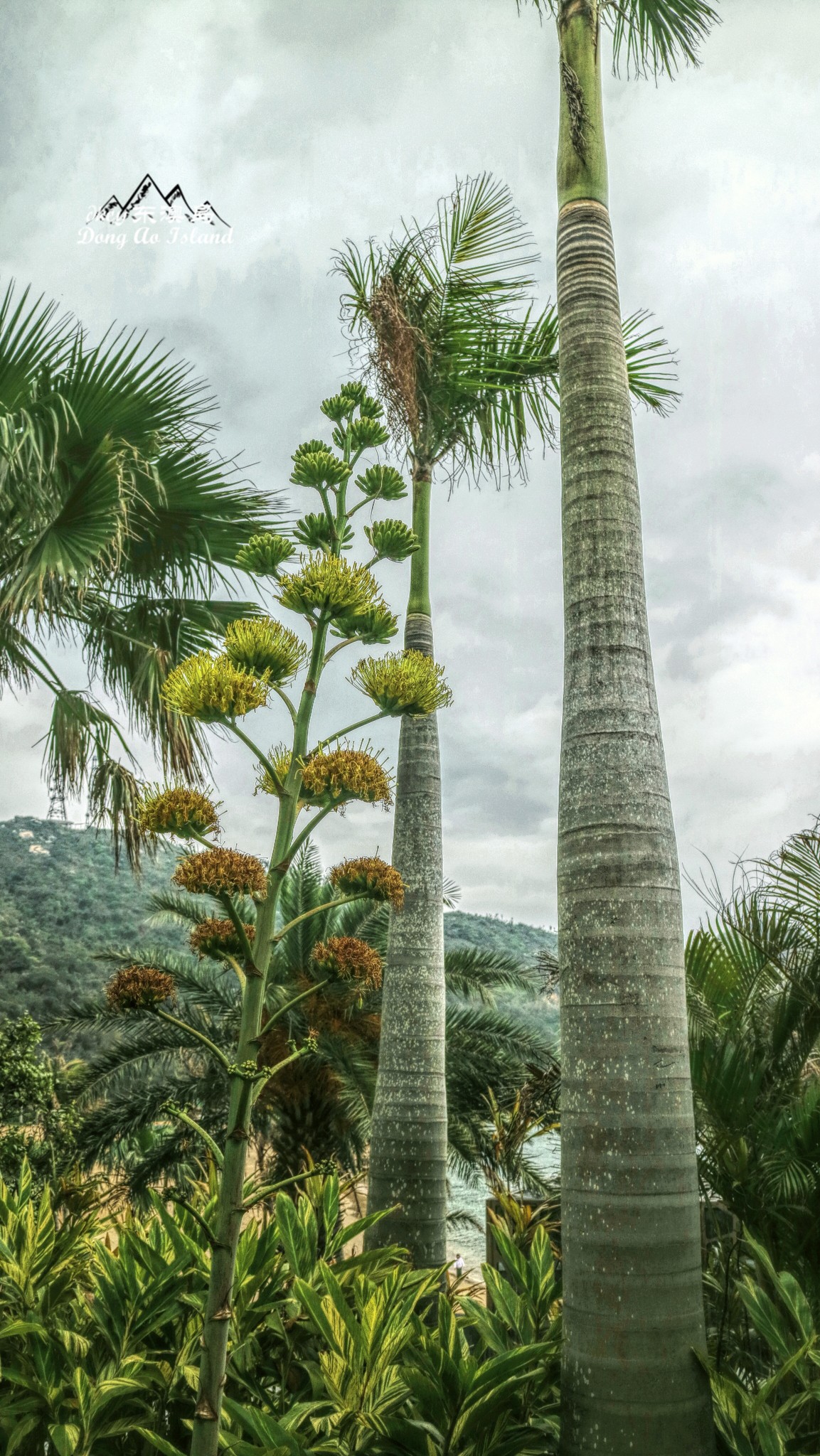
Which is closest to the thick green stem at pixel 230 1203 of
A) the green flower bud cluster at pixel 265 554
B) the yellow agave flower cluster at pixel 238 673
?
the yellow agave flower cluster at pixel 238 673

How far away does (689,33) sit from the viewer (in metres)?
6.34

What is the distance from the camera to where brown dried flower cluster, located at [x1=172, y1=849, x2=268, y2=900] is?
273 cm

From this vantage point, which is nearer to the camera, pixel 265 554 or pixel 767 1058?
pixel 265 554

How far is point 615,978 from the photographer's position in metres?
3.37

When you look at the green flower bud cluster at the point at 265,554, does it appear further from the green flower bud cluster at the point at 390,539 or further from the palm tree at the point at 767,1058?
the palm tree at the point at 767,1058

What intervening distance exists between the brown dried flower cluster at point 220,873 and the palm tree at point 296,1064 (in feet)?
25.2

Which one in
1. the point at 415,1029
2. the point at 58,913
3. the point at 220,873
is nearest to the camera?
the point at 220,873

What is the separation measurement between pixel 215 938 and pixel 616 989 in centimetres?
140

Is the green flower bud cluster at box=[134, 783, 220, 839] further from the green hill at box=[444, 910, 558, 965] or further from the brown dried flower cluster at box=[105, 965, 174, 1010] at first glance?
the green hill at box=[444, 910, 558, 965]

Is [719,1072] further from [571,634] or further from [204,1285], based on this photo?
[204,1285]

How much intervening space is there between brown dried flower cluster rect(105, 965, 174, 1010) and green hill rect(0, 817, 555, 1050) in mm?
11621

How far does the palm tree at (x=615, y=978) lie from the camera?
3043 millimetres

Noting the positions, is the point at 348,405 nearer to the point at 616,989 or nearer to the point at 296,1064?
the point at 616,989

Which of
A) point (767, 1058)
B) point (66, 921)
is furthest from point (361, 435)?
point (66, 921)
